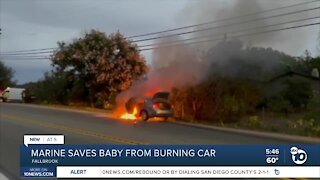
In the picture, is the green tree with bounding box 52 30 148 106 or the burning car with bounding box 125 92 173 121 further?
the green tree with bounding box 52 30 148 106

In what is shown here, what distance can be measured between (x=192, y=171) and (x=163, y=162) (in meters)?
0.40

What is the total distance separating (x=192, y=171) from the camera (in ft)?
21.5

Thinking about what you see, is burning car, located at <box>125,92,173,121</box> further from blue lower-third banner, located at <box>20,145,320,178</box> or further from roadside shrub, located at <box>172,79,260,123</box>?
blue lower-third banner, located at <box>20,145,320,178</box>

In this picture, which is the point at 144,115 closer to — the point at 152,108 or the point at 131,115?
the point at 152,108

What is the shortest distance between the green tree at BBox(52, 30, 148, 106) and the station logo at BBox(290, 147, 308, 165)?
30573 mm

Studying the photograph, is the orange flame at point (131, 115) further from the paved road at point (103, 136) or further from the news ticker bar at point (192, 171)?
the news ticker bar at point (192, 171)

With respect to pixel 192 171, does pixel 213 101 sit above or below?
above

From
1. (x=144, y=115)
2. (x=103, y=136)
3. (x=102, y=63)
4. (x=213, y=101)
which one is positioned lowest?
(x=103, y=136)

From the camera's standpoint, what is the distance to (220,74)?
89.7 ft

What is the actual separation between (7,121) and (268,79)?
18736 millimetres

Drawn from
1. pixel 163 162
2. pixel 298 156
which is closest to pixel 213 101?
pixel 298 156

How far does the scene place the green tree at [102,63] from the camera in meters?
37.9

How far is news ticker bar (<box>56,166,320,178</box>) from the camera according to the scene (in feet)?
21.1

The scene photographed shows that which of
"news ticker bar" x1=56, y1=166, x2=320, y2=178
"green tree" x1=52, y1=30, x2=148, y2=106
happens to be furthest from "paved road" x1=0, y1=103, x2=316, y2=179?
"green tree" x1=52, y1=30, x2=148, y2=106
